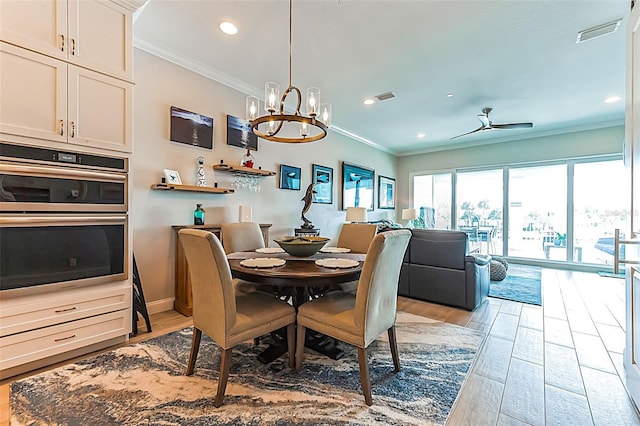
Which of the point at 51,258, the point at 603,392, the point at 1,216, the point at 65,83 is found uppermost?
the point at 65,83

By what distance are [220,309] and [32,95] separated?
1913 millimetres

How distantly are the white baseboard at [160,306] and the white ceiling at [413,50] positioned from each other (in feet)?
8.40

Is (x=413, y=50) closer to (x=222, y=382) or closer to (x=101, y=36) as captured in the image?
(x=101, y=36)

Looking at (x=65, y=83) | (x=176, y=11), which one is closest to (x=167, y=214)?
(x=65, y=83)

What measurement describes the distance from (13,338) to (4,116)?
140cm

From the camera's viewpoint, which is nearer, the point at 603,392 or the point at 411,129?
the point at 603,392

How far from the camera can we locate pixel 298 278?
5.56ft

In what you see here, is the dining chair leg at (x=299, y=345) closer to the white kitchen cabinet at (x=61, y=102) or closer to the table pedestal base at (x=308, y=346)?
the table pedestal base at (x=308, y=346)

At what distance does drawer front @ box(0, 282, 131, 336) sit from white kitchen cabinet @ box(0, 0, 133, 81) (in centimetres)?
166

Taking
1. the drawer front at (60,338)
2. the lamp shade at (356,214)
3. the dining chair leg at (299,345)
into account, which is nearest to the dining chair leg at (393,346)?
the dining chair leg at (299,345)

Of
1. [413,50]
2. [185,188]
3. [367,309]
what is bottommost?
[367,309]

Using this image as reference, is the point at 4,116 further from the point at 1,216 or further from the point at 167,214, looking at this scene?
the point at 167,214

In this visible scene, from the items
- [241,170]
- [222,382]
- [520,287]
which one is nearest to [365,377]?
[222,382]

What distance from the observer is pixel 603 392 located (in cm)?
177
